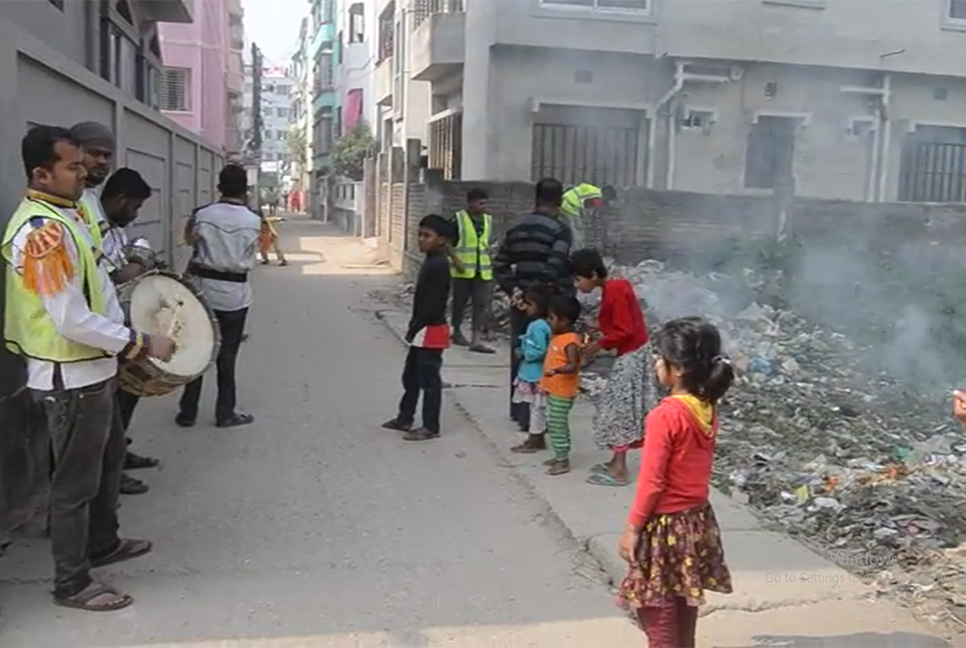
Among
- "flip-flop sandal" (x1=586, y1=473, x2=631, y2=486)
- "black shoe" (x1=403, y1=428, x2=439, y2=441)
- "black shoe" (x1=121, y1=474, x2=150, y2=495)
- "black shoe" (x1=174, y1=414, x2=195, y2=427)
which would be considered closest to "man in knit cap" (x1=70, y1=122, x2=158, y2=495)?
"black shoe" (x1=121, y1=474, x2=150, y2=495)

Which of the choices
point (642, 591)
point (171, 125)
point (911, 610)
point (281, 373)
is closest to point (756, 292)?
point (281, 373)

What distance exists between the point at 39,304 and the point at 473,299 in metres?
6.30

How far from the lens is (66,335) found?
3336mm

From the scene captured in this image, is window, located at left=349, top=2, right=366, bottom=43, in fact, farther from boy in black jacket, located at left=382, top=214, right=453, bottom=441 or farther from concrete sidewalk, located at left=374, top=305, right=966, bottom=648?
concrete sidewalk, located at left=374, top=305, right=966, bottom=648

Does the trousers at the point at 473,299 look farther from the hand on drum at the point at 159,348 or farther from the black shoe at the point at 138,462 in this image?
the hand on drum at the point at 159,348

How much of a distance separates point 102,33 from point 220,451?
318 inches

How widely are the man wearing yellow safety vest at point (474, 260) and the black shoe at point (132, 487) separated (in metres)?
4.65

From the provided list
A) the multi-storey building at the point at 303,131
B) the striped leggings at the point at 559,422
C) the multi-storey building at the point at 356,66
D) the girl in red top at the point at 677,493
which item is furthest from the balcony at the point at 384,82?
the multi-storey building at the point at 303,131

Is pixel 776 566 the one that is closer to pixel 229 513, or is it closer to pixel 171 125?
pixel 229 513

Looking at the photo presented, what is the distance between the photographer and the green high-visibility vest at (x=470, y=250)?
9.37 metres

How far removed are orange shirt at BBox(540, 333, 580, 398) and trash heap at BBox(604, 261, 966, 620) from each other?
3.07 feet

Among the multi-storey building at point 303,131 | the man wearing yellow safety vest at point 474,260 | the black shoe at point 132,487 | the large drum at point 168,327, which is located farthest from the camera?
the multi-storey building at point 303,131

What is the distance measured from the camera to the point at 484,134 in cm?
1465

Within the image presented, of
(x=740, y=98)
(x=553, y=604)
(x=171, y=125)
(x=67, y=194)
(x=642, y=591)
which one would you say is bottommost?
(x=553, y=604)
